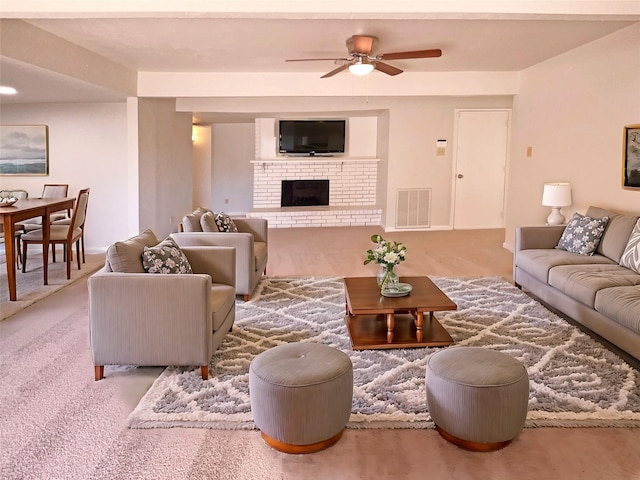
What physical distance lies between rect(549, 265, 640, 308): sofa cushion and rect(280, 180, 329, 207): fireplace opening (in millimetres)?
6319

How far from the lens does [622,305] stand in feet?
11.0

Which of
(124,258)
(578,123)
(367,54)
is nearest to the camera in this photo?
(124,258)

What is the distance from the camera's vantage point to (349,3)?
318 cm

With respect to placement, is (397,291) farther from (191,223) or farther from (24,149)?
(24,149)

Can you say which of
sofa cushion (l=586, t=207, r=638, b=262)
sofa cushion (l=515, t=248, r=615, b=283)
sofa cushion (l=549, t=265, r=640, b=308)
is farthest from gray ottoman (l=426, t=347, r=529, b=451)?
sofa cushion (l=586, t=207, r=638, b=262)

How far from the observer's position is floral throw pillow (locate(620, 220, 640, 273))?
408cm

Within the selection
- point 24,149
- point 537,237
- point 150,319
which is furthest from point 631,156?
point 24,149

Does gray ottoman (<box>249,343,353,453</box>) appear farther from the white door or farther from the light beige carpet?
the white door

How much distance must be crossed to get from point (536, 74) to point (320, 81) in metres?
2.55

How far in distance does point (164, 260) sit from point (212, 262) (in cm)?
52

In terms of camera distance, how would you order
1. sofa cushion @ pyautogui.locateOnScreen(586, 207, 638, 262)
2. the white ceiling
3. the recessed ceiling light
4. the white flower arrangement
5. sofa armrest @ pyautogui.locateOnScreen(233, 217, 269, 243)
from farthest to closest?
sofa armrest @ pyautogui.locateOnScreen(233, 217, 269, 243)
the recessed ceiling light
sofa cushion @ pyautogui.locateOnScreen(586, 207, 638, 262)
the white ceiling
the white flower arrangement

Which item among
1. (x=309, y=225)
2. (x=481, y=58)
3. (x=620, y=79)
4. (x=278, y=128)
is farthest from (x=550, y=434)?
(x=278, y=128)

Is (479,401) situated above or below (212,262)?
below

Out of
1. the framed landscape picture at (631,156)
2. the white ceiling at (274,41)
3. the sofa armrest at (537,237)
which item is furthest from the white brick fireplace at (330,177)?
the framed landscape picture at (631,156)
